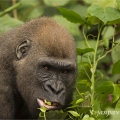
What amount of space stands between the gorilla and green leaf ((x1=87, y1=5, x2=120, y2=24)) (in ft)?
1.47

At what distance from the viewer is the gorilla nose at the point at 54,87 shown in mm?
6195

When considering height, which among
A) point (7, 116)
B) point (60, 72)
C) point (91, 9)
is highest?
point (91, 9)

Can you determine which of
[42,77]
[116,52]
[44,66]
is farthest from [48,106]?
[116,52]

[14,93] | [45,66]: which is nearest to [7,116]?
[14,93]

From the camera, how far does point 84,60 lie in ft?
26.3

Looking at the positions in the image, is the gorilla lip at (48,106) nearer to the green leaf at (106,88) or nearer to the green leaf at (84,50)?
the green leaf at (106,88)

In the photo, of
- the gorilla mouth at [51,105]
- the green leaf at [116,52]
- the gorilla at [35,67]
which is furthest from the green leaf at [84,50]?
the gorilla mouth at [51,105]

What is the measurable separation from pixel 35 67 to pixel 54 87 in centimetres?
45

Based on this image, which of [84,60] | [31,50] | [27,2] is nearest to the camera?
[31,50]

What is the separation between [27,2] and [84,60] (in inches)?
93.0

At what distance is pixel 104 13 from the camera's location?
681 cm

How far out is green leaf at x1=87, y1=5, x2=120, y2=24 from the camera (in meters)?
6.76

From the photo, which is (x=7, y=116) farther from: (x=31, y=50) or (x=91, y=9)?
(x=91, y=9)

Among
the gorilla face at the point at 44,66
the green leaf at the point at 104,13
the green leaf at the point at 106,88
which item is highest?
the green leaf at the point at 104,13
